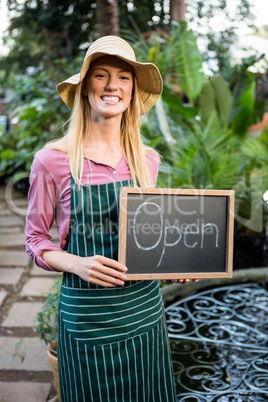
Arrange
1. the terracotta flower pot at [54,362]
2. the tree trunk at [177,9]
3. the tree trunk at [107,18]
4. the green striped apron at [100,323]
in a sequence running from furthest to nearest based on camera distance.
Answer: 1. the tree trunk at [177,9]
2. the tree trunk at [107,18]
3. the terracotta flower pot at [54,362]
4. the green striped apron at [100,323]

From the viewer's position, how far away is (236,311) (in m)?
3.38

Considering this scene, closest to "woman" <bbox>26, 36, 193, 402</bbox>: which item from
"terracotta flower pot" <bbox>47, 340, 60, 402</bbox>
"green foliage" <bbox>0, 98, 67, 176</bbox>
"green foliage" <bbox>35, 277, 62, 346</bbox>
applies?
"terracotta flower pot" <bbox>47, 340, 60, 402</bbox>

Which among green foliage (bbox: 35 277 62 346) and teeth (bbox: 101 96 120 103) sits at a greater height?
teeth (bbox: 101 96 120 103)

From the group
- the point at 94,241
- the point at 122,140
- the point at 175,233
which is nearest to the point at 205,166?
the point at 122,140

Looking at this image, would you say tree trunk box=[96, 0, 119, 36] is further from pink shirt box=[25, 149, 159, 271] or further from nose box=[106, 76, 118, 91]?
pink shirt box=[25, 149, 159, 271]

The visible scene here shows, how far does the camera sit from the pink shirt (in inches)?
54.8

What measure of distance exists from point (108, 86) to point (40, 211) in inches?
19.0

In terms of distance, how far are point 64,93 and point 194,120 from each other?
3.30m

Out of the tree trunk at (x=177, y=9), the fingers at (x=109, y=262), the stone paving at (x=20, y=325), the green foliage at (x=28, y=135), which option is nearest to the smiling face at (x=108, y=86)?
the fingers at (x=109, y=262)

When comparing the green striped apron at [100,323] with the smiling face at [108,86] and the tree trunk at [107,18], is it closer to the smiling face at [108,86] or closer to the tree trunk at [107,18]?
the smiling face at [108,86]

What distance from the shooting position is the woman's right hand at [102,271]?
1.26 metres

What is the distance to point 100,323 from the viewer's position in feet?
4.52

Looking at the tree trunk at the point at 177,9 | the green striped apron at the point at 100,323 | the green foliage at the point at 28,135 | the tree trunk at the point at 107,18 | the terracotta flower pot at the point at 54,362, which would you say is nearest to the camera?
the green striped apron at the point at 100,323

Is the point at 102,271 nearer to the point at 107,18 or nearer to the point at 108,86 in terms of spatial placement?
the point at 108,86
